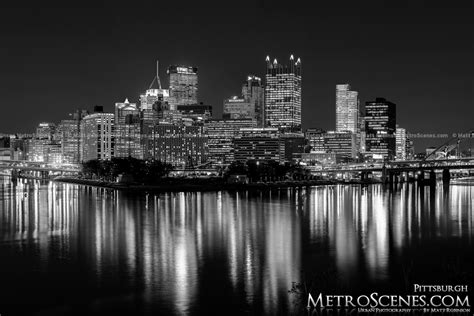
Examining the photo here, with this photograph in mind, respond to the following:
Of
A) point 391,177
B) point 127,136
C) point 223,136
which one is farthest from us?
point 223,136

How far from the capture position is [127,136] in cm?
8425

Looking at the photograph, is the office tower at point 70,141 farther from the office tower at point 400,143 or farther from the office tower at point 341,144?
the office tower at point 400,143

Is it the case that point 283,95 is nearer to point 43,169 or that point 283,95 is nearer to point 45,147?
point 45,147

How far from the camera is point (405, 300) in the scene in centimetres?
1041

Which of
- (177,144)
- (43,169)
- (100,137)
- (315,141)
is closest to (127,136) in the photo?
(100,137)

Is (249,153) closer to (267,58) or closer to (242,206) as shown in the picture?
(267,58)

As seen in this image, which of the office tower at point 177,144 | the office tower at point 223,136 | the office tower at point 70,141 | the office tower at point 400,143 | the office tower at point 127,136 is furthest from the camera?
the office tower at point 400,143

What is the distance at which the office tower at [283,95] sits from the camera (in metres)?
107

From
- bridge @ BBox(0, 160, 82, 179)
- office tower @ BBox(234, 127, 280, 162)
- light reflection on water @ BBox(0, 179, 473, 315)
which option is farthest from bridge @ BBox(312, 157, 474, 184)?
light reflection on water @ BBox(0, 179, 473, 315)

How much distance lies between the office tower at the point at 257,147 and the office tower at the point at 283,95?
19155mm

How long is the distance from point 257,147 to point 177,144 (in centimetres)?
1097

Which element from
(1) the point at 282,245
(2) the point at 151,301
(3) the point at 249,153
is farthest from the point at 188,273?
(3) the point at 249,153

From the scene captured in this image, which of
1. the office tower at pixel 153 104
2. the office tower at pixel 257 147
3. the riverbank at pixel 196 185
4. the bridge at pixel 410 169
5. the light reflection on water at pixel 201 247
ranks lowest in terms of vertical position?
the light reflection on water at pixel 201 247

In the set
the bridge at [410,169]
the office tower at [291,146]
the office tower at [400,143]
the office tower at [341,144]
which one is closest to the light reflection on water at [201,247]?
the bridge at [410,169]
